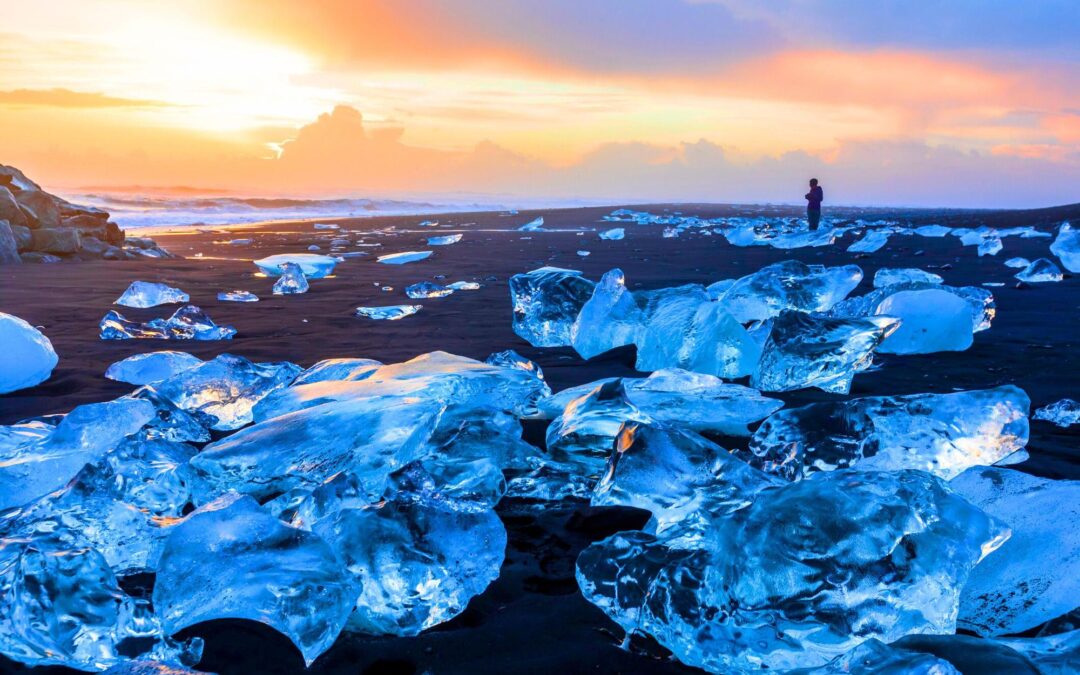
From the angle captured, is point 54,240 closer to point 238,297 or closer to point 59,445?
point 238,297

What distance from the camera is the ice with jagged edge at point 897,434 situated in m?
1.83

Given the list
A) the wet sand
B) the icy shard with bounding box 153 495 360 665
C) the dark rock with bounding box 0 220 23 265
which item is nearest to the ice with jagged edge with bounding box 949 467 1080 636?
the wet sand

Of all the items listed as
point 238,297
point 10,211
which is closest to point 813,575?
point 238,297

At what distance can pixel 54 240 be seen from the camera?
8.40 meters

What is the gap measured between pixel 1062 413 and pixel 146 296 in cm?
520

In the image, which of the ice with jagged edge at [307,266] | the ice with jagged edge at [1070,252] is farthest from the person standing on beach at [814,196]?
the ice with jagged edge at [307,266]

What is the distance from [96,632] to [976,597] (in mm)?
1528

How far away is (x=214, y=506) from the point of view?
1446 mm

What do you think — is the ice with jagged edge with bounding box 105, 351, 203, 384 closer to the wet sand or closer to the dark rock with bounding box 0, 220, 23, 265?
the wet sand

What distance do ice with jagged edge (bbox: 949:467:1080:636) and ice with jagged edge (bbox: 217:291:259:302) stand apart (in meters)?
4.74

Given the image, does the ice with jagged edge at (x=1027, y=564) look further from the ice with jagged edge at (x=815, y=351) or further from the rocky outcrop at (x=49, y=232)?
the rocky outcrop at (x=49, y=232)

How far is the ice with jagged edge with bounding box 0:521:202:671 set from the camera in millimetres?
1193

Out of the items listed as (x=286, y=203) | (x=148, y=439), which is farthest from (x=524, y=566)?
(x=286, y=203)

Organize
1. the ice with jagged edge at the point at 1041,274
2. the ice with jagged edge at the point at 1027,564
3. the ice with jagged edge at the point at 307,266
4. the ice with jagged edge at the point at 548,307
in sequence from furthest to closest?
the ice with jagged edge at the point at 307,266 → the ice with jagged edge at the point at 1041,274 → the ice with jagged edge at the point at 548,307 → the ice with jagged edge at the point at 1027,564
